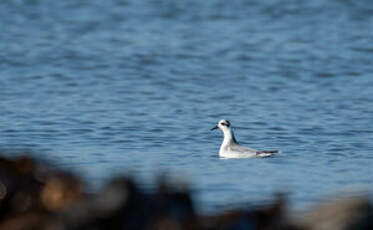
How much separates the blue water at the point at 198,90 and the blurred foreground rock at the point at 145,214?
40.3 inches

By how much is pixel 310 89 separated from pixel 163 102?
127 inches

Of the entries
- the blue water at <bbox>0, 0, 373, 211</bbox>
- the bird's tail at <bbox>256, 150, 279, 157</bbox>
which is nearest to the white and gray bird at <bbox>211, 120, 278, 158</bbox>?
the bird's tail at <bbox>256, 150, 279, 157</bbox>

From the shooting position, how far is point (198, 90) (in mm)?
19469

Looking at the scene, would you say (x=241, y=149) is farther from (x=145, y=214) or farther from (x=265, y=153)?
(x=145, y=214)

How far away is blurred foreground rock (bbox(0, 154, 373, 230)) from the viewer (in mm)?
6500

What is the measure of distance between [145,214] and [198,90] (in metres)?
12.8

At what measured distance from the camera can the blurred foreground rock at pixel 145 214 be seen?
21.3 feet

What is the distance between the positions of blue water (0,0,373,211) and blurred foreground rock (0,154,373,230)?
1.02m

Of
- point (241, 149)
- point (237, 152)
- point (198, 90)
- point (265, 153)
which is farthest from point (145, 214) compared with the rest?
point (198, 90)

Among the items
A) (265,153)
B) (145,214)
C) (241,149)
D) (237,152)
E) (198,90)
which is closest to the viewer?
(145,214)

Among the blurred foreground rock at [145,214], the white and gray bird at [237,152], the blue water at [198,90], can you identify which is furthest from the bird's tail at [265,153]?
the blurred foreground rock at [145,214]

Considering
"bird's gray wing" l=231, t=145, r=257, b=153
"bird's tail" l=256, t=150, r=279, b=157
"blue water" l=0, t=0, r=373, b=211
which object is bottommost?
"bird's tail" l=256, t=150, r=279, b=157

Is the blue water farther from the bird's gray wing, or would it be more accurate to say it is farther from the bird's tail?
the bird's gray wing

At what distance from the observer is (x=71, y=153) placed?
13.5 metres
